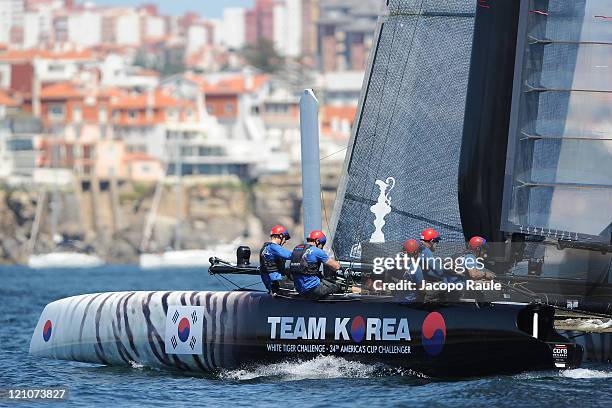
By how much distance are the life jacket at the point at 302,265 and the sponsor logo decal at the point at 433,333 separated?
128 cm

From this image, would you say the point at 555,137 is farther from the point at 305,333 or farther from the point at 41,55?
the point at 41,55

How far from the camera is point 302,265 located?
1431 centimetres

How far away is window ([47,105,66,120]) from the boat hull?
8495 centimetres

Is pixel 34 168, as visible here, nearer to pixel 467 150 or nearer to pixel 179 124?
pixel 179 124

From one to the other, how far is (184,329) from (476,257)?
10.2 ft

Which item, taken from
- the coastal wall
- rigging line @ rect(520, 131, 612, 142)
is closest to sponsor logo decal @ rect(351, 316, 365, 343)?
rigging line @ rect(520, 131, 612, 142)

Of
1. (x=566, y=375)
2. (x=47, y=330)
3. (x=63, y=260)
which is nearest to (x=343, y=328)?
(x=566, y=375)

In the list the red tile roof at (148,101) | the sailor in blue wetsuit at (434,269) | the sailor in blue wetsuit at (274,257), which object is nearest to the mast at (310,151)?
the sailor in blue wetsuit at (274,257)

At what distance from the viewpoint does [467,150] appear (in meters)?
15.4

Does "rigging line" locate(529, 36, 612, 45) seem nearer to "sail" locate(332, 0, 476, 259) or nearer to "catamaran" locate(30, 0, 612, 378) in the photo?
"catamaran" locate(30, 0, 612, 378)

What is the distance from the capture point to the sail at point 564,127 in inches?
573

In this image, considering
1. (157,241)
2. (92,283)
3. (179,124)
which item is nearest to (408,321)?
(92,283)

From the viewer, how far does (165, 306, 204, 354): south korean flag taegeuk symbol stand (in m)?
14.9

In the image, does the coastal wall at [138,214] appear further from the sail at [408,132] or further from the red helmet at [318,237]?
the red helmet at [318,237]
